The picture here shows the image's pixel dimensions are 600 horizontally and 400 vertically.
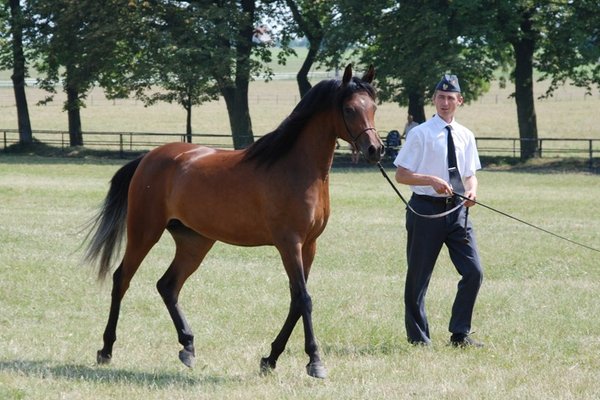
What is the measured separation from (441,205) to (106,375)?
303cm

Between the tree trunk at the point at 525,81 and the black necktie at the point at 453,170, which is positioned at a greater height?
the tree trunk at the point at 525,81

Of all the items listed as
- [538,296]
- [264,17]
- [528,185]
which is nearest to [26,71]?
[264,17]

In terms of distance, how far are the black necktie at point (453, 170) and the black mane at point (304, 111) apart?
44.4 inches

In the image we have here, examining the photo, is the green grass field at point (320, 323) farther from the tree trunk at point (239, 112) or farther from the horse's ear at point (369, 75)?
the tree trunk at point (239, 112)

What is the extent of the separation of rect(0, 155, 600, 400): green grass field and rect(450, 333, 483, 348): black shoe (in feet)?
0.43

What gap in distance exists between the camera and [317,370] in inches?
303

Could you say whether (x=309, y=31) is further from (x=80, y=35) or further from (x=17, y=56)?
(x=17, y=56)

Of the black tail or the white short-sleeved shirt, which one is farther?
the black tail

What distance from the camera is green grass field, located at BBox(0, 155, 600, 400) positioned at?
24.5 feet

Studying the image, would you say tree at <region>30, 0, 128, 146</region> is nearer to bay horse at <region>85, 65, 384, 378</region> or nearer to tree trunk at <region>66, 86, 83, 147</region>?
tree trunk at <region>66, 86, 83, 147</region>

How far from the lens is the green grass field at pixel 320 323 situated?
7473 mm

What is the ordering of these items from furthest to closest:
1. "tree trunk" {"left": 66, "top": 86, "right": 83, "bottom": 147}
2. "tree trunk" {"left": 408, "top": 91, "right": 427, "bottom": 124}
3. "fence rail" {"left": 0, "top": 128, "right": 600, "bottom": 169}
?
"tree trunk" {"left": 66, "top": 86, "right": 83, "bottom": 147} → "tree trunk" {"left": 408, "top": 91, "right": 427, "bottom": 124} → "fence rail" {"left": 0, "top": 128, "right": 600, "bottom": 169}

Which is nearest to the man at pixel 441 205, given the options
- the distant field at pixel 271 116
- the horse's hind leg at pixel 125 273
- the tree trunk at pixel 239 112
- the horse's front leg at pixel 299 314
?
the horse's front leg at pixel 299 314

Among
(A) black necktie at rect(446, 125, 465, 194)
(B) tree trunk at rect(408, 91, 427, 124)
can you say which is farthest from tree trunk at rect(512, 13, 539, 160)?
(A) black necktie at rect(446, 125, 465, 194)
